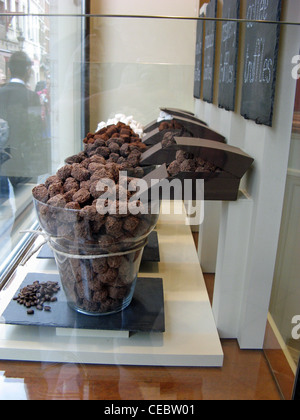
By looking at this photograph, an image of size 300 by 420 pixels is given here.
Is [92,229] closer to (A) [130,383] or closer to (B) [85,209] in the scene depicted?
(B) [85,209]

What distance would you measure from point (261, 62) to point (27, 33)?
1.66 ft

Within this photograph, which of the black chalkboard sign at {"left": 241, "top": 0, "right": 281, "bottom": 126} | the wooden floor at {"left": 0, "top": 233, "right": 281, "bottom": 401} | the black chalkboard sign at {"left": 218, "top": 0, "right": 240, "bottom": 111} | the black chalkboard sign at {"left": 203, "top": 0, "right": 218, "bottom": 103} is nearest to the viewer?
the wooden floor at {"left": 0, "top": 233, "right": 281, "bottom": 401}

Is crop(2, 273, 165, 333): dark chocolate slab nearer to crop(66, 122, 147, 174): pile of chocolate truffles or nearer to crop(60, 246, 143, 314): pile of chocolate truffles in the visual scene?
crop(60, 246, 143, 314): pile of chocolate truffles

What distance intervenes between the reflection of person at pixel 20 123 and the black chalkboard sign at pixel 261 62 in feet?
1.64

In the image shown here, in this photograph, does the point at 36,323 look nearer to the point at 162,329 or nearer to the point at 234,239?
the point at 162,329

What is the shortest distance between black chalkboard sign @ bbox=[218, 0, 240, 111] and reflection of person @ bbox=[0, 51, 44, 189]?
1.60ft

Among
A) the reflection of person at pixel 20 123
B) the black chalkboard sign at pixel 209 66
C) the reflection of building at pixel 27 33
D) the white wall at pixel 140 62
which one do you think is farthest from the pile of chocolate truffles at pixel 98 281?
the black chalkboard sign at pixel 209 66

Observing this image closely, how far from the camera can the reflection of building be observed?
78cm

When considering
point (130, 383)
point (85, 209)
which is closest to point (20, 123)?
point (85, 209)

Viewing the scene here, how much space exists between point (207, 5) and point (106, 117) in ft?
2.46

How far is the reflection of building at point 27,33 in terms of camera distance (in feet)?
2.57

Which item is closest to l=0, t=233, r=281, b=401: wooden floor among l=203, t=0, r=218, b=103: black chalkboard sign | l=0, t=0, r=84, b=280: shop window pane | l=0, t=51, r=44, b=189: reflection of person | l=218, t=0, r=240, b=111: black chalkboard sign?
l=0, t=0, r=84, b=280: shop window pane

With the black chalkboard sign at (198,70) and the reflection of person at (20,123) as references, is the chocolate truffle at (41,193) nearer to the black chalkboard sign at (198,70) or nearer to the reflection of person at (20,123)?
the reflection of person at (20,123)

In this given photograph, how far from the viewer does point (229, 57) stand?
1096 mm
